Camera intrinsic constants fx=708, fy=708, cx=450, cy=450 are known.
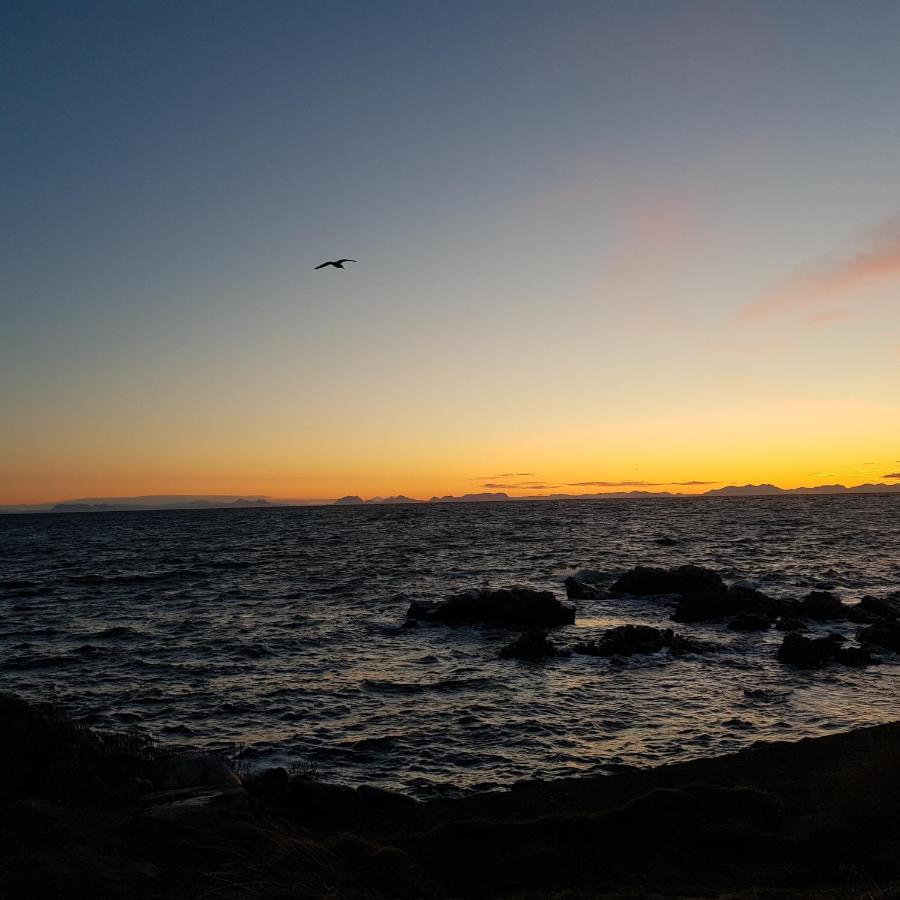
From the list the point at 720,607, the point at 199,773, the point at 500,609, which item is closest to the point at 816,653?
the point at 720,607

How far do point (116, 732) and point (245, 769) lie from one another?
184 inches

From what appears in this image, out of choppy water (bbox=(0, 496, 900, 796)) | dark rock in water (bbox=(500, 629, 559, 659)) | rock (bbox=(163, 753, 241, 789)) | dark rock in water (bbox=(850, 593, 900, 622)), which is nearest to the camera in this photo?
rock (bbox=(163, 753, 241, 789))

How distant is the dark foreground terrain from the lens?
835cm

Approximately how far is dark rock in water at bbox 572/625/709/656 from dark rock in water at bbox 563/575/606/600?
12.2m

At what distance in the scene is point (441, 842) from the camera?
10484mm

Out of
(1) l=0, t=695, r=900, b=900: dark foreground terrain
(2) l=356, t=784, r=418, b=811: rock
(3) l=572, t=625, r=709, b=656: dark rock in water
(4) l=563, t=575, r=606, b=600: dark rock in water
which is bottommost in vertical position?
(4) l=563, t=575, r=606, b=600: dark rock in water

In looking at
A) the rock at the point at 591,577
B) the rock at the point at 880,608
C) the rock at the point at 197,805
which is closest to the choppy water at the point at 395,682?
the rock at the point at 591,577

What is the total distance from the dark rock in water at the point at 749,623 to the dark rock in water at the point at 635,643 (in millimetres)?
3682

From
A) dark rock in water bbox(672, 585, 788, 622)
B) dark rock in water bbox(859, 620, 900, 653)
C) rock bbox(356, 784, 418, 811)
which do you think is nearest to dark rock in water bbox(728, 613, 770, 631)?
dark rock in water bbox(672, 585, 788, 622)

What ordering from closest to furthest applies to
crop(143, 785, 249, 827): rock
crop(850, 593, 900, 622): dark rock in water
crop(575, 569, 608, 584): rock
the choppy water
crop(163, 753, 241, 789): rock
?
1. crop(143, 785, 249, 827): rock
2. crop(163, 753, 241, 789): rock
3. the choppy water
4. crop(850, 593, 900, 622): dark rock in water
5. crop(575, 569, 608, 584): rock

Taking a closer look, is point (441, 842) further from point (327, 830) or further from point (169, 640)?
point (169, 640)

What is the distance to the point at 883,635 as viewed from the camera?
84.9 ft

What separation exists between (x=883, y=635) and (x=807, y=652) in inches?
187

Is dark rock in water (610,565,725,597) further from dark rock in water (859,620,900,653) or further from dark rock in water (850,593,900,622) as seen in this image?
dark rock in water (859,620,900,653)
